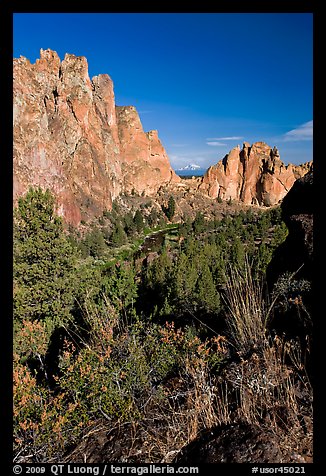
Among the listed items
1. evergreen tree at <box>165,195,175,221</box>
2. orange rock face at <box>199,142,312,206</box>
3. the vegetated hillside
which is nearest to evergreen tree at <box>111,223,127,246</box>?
evergreen tree at <box>165,195,175,221</box>

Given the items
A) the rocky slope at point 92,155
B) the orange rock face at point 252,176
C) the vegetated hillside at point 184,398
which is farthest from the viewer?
the orange rock face at point 252,176

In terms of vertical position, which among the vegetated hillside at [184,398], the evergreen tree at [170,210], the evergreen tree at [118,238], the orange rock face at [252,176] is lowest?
the vegetated hillside at [184,398]

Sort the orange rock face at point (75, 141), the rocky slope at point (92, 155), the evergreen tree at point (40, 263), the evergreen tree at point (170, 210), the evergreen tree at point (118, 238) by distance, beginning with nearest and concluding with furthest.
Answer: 1. the evergreen tree at point (40, 263)
2. the evergreen tree at point (118, 238)
3. the orange rock face at point (75, 141)
4. the rocky slope at point (92, 155)
5. the evergreen tree at point (170, 210)

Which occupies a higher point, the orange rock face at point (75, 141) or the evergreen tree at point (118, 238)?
the orange rock face at point (75, 141)

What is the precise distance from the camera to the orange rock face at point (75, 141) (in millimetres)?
62406

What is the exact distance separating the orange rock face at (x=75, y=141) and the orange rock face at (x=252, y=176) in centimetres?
2205

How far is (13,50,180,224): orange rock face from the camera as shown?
6241cm

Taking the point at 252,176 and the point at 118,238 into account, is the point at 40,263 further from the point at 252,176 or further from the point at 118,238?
the point at 252,176

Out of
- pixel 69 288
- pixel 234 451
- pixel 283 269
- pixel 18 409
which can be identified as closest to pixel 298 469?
pixel 234 451

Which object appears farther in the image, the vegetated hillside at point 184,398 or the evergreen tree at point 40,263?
the evergreen tree at point 40,263

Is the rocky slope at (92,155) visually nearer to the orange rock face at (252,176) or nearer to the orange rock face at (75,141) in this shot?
the orange rock face at (75,141)

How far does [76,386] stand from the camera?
3512 mm

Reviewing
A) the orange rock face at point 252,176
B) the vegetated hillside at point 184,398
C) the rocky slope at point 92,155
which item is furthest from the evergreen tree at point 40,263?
the orange rock face at point 252,176
